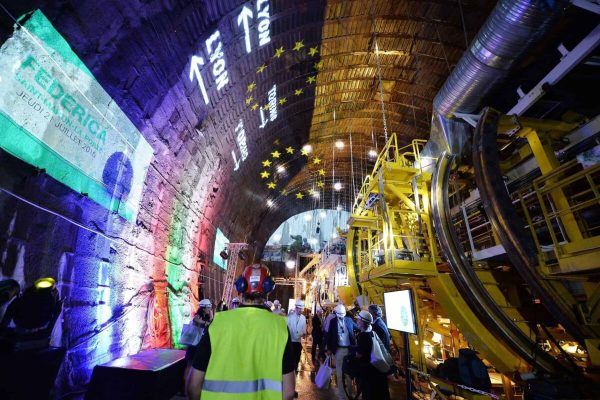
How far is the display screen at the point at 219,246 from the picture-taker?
10969mm

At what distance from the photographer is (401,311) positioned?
198 inches

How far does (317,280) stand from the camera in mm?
19484

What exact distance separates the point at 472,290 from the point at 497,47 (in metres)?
4.37

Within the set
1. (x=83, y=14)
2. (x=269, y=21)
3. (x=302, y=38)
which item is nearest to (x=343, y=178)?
(x=302, y=38)

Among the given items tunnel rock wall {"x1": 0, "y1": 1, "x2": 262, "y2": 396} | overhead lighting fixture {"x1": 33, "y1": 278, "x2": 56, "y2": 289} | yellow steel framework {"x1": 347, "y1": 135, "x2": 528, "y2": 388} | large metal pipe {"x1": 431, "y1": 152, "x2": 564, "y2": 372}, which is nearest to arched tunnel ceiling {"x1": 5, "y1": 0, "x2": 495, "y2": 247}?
tunnel rock wall {"x1": 0, "y1": 1, "x2": 262, "y2": 396}

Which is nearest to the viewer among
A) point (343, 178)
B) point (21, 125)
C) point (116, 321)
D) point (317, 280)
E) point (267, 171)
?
point (21, 125)

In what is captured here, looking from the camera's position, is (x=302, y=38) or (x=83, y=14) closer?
(x=83, y=14)

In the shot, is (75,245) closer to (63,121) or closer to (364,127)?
(63,121)

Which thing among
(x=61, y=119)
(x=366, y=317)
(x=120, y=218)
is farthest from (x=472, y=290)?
(x=61, y=119)

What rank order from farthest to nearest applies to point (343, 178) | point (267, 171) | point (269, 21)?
1. point (343, 178)
2. point (267, 171)
3. point (269, 21)

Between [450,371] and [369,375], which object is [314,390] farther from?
[450,371]

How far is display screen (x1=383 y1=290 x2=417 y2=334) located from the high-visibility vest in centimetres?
364

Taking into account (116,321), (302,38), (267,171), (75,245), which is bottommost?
(116,321)

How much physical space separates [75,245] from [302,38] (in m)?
8.52
